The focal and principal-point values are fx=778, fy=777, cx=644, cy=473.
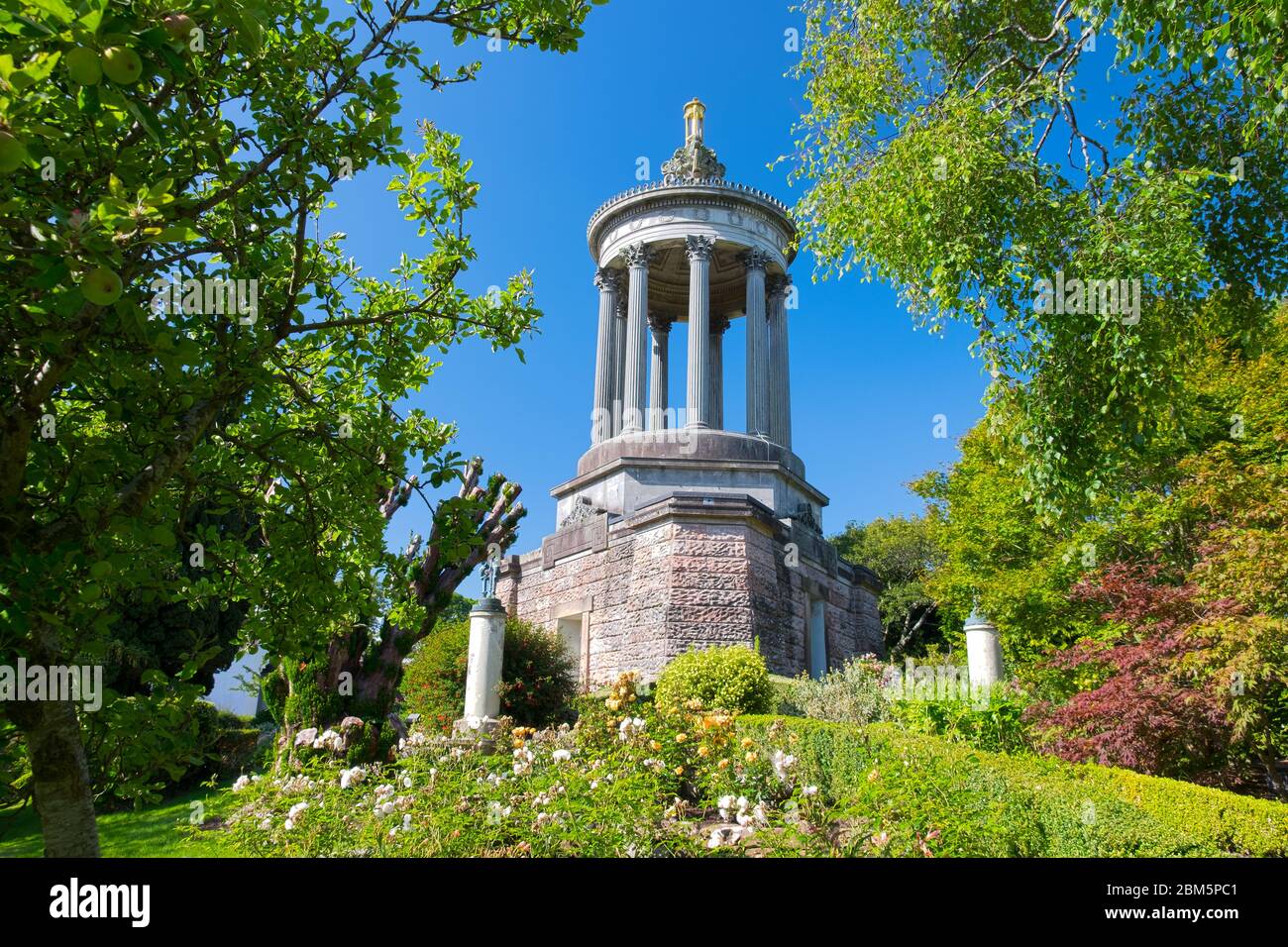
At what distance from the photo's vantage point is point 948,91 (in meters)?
9.53

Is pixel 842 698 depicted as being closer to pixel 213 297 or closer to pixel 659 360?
pixel 213 297

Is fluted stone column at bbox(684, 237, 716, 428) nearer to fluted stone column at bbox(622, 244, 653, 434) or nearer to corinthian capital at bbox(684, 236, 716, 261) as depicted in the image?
corinthian capital at bbox(684, 236, 716, 261)

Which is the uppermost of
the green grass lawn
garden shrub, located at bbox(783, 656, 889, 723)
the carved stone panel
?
the carved stone panel

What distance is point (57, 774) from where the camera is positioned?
290 centimetres

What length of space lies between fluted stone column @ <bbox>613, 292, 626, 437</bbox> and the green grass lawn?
15.1 metres

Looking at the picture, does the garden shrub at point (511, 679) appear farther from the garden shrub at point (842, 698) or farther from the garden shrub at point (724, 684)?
the garden shrub at point (842, 698)

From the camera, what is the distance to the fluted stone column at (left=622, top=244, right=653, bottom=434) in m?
23.4

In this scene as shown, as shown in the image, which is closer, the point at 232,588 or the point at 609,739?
the point at 232,588

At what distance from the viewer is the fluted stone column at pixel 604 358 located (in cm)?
2461

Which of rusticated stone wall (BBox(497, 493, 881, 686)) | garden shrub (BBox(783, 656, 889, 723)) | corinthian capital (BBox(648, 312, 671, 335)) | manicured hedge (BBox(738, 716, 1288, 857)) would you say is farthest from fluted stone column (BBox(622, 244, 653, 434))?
manicured hedge (BBox(738, 716, 1288, 857))
